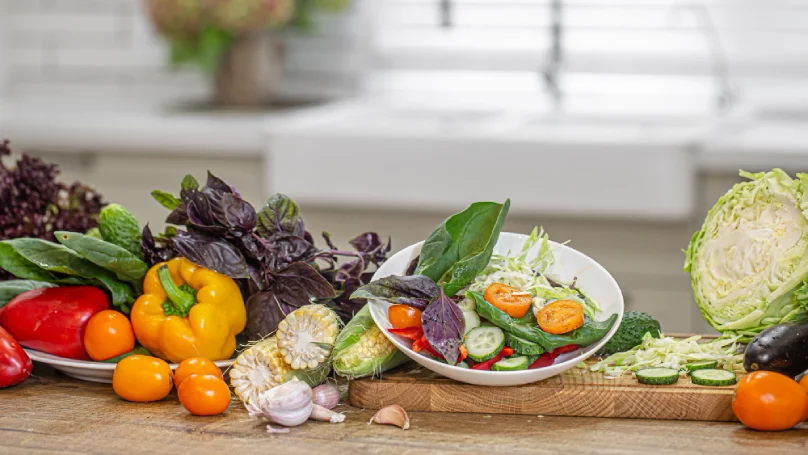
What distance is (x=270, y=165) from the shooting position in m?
2.89

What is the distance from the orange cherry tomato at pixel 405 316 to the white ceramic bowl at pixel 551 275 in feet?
0.05

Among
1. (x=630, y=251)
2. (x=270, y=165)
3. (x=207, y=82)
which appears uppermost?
(x=207, y=82)

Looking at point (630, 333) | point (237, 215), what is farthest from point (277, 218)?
point (630, 333)

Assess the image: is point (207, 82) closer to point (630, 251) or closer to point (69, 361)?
point (630, 251)

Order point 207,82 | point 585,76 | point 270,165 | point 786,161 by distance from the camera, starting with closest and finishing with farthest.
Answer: point 786,161 < point 270,165 < point 585,76 < point 207,82

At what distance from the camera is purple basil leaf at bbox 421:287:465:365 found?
1.20 m

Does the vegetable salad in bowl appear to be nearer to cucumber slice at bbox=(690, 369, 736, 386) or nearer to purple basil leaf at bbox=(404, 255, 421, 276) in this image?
purple basil leaf at bbox=(404, 255, 421, 276)

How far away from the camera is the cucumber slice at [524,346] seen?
1.23 m

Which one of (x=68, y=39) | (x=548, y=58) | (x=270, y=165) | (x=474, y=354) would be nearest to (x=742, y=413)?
(x=474, y=354)

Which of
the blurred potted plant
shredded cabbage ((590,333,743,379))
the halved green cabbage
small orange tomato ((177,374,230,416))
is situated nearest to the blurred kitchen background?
the blurred potted plant

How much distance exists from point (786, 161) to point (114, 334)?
1858mm

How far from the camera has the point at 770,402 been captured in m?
1.13

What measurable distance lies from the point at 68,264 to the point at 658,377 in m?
0.82

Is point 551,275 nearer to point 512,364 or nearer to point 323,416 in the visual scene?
point 512,364
